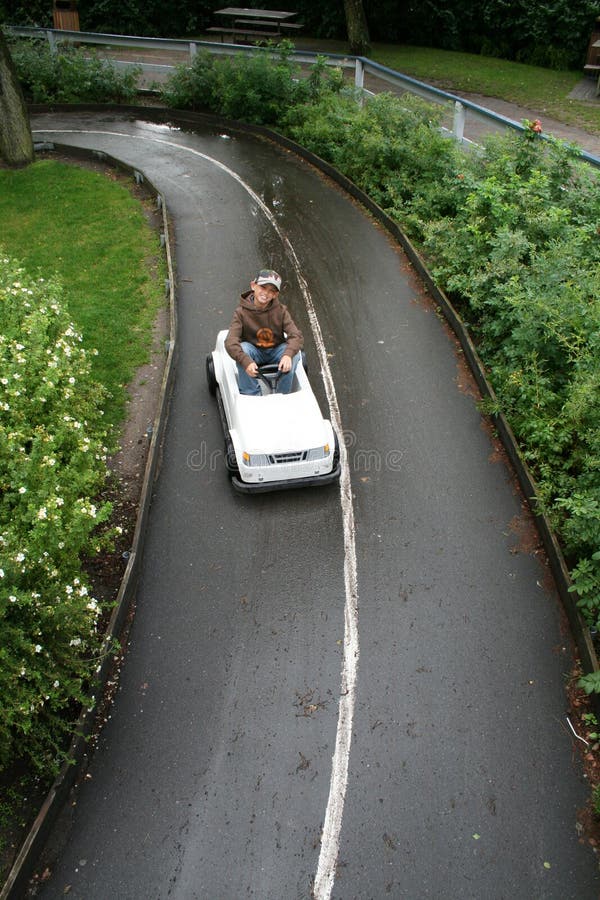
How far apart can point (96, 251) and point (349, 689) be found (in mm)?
10978

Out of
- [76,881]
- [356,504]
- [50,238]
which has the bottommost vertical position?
[76,881]

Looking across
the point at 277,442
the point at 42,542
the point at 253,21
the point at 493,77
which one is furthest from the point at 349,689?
the point at 253,21

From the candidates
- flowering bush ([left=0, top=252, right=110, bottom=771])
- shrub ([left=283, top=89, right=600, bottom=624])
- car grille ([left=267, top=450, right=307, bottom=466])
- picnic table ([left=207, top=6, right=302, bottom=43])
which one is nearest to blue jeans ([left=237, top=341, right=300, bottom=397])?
car grille ([left=267, top=450, right=307, bottom=466])

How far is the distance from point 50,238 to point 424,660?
485 inches

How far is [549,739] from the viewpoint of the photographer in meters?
5.89

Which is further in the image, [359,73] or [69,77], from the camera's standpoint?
[69,77]

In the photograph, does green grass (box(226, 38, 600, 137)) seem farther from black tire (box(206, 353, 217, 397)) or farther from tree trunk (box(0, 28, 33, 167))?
black tire (box(206, 353, 217, 397))

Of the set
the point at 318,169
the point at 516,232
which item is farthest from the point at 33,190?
the point at 516,232

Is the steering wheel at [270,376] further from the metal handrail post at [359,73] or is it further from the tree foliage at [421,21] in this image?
the tree foliage at [421,21]

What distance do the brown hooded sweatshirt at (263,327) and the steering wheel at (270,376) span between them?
279mm

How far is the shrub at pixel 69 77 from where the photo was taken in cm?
2222

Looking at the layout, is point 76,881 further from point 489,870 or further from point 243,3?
point 243,3

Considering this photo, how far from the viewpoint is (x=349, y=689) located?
20.4ft

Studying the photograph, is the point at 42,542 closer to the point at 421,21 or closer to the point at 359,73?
the point at 359,73
